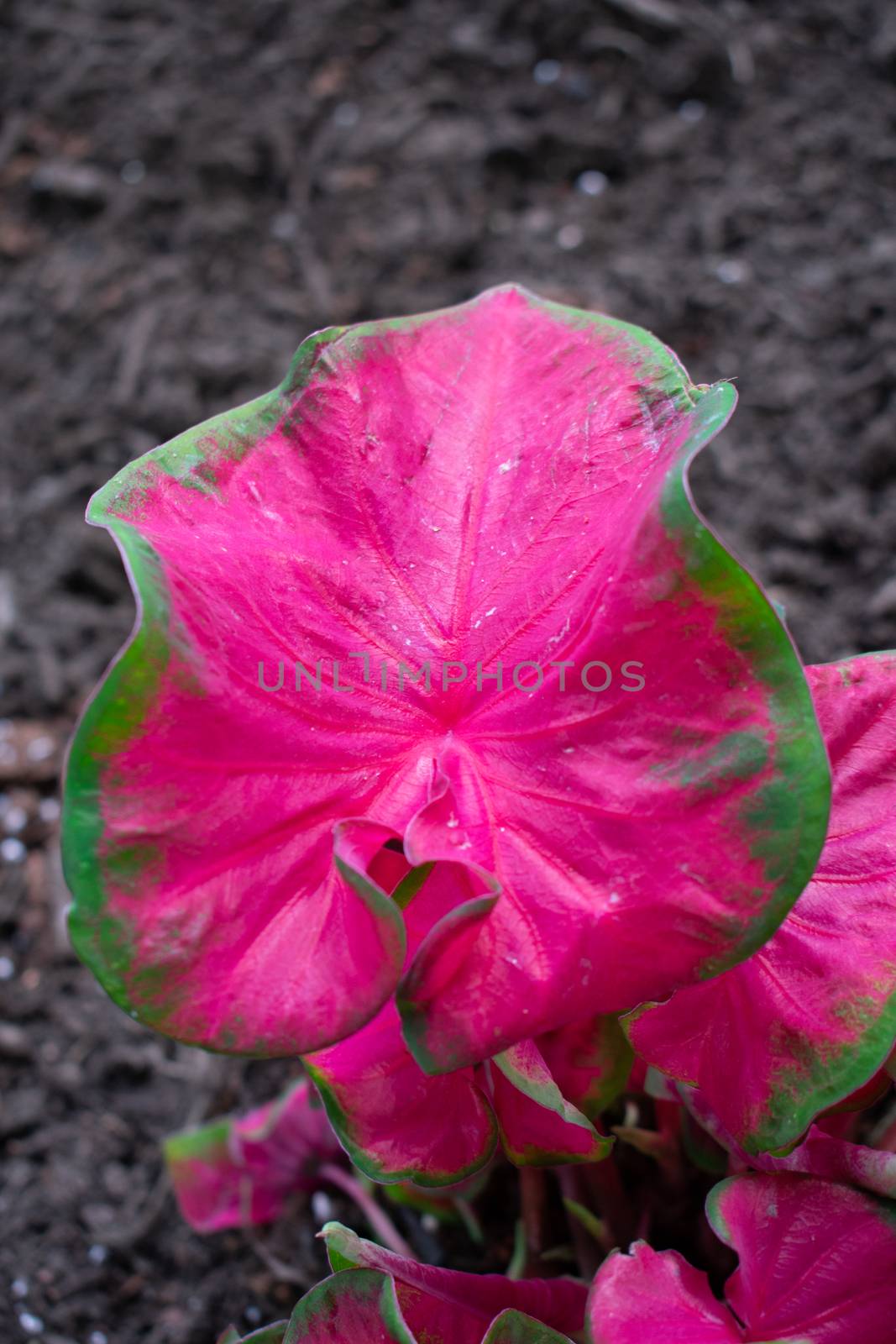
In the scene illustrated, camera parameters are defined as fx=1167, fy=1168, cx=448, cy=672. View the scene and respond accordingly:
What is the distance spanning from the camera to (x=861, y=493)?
1564mm

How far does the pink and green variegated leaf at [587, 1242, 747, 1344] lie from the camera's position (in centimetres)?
65

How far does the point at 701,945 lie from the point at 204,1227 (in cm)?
72

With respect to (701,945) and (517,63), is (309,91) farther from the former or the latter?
(701,945)

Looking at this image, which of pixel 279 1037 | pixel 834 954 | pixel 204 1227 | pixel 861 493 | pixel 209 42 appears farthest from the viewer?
pixel 209 42

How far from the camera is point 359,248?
197cm

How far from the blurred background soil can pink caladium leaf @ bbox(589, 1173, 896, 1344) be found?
0.69 m

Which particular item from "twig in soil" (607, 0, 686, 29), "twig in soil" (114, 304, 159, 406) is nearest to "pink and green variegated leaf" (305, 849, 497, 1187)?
"twig in soil" (114, 304, 159, 406)

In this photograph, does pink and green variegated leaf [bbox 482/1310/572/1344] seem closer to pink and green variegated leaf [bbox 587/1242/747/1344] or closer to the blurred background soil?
pink and green variegated leaf [bbox 587/1242/747/1344]

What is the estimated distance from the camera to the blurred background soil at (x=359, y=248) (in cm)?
150

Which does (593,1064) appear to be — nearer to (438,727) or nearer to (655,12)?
(438,727)

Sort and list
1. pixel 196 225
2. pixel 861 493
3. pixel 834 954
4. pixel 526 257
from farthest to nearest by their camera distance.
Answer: pixel 196 225 < pixel 526 257 < pixel 861 493 < pixel 834 954

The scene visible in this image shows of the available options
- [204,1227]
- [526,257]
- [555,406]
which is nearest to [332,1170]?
[204,1227]

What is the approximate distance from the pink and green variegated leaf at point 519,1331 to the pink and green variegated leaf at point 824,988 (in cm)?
16

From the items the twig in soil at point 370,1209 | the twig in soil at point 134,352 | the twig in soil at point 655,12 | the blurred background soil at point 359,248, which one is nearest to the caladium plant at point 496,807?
the twig in soil at point 370,1209
